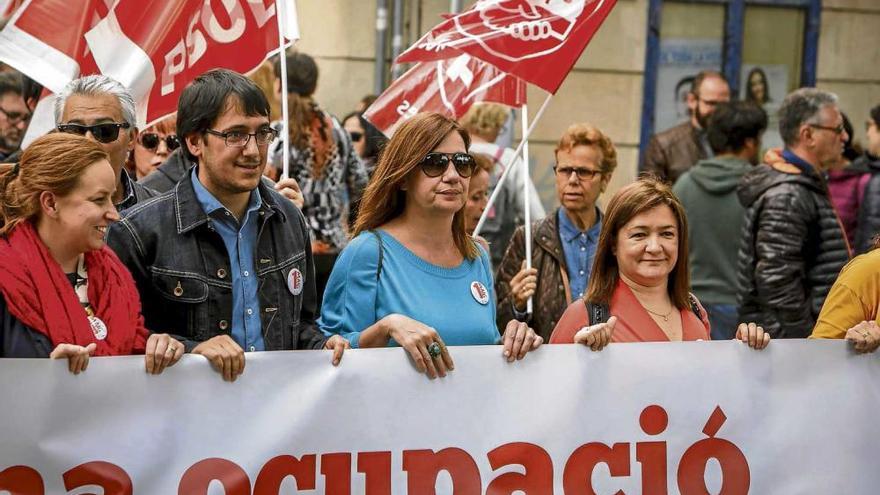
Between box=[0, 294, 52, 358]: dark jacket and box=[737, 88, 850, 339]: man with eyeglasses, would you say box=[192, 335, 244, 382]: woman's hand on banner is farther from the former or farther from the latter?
box=[737, 88, 850, 339]: man with eyeglasses

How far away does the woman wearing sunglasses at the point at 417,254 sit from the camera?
15.5 feet

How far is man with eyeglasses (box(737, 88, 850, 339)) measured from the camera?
6.95 meters

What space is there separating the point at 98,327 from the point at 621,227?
1745 millimetres

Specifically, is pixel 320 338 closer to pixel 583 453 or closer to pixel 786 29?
pixel 583 453

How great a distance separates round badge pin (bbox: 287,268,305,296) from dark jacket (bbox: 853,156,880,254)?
419 cm

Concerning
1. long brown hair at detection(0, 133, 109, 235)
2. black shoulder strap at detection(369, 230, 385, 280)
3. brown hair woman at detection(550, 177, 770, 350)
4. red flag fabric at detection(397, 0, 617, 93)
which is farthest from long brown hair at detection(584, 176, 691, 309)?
long brown hair at detection(0, 133, 109, 235)

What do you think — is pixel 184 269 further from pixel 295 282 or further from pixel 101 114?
pixel 101 114

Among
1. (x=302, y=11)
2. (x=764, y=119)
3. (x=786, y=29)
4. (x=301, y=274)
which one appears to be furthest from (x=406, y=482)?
(x=786, y=29)

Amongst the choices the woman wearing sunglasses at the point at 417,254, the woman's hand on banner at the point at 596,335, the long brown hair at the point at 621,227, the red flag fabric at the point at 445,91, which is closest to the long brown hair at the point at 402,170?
the woman wearing sunglasses at the point at 417,254

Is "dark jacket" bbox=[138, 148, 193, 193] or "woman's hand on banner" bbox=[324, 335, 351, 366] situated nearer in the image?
"woman's hand on banner" bbox=[324, 335, 351, 366]

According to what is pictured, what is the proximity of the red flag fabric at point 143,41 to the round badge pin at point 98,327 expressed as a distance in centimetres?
161

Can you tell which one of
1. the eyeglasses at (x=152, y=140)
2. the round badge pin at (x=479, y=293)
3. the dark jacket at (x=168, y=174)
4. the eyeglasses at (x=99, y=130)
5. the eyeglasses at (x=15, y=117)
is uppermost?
the eyeglasses at (x=99, y=130)

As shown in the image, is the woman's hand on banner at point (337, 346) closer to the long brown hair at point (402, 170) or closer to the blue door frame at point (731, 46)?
the long brown hair at point (402, 170)

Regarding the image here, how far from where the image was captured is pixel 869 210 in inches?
320
